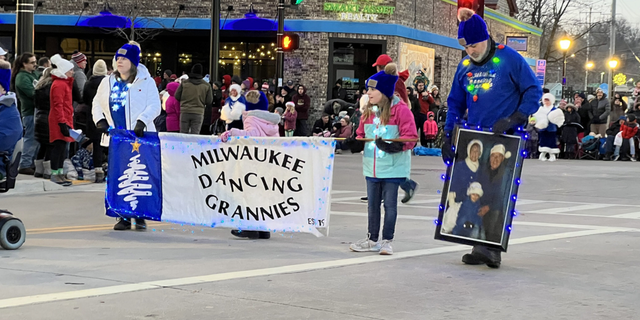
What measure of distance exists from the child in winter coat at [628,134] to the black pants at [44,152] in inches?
667

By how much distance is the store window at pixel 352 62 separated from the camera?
110 feet

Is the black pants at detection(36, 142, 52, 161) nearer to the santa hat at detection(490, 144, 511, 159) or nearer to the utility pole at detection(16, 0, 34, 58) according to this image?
the utility pole at detection(16, 0, 34, 58)

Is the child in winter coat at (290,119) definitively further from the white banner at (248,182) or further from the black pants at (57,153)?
the white banner at (248,182)

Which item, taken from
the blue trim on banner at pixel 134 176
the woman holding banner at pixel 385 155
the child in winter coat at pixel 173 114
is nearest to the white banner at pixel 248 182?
the blue trim on banner at pixel 134 176

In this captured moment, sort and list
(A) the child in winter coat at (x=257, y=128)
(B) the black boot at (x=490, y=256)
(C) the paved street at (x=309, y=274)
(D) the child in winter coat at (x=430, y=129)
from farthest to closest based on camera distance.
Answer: (D) the child in winter coat at (x=430, y=129) → (A) the child in winter coat at (x=257, y=128) → (B) the black boot at (x=490, y=256) → (C) the paved street at (x=309, y=274)

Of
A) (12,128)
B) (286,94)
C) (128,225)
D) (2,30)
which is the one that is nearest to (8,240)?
(12,128)

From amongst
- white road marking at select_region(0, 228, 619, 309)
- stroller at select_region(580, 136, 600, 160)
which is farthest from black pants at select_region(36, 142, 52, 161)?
stroller at select_region(580, 136, 600, 160)

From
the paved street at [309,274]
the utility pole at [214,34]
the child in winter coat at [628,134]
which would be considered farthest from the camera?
Answer: the child in winter coat at [628,134]

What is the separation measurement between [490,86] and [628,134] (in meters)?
19.2

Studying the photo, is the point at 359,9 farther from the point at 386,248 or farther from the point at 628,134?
the point at 386,248

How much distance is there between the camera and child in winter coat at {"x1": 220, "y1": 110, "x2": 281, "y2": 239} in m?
9.91

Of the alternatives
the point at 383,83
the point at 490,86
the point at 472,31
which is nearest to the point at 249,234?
the point at 383,83

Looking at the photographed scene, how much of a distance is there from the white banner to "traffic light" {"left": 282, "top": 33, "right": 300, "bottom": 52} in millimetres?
15268

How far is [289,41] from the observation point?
25.2 m
